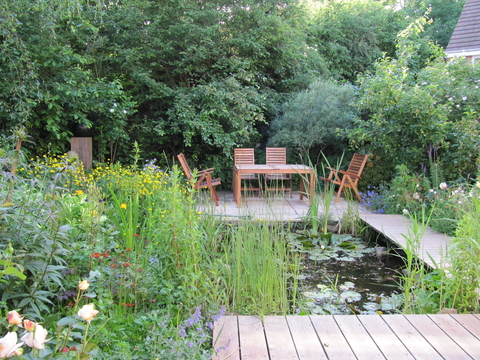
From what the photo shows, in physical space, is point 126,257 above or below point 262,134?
below

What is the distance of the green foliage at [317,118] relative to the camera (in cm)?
768

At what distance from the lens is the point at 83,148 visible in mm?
6680

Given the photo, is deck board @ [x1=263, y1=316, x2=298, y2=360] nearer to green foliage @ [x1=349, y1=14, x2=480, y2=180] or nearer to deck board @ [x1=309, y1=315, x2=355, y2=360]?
deck board @ [x1=309, y1=315, x2=355, y2=360]

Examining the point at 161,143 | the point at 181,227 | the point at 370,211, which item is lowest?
the point at 370,211

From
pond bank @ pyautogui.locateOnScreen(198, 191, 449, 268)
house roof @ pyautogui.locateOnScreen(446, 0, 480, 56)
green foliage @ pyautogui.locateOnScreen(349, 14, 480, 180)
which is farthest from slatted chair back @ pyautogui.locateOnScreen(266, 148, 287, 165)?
house roof @ pyautogui.locateOnScreen(446, 0, 480, 56)

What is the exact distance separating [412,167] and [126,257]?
202 inches

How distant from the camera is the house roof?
1085 centimetres

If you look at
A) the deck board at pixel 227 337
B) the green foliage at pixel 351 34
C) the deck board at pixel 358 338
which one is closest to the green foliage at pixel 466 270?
the deck board at pixel 358 338

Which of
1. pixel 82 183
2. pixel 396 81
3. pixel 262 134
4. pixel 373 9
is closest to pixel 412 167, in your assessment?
pixel 396 81

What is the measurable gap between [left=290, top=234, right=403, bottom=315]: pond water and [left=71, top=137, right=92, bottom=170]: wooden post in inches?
148

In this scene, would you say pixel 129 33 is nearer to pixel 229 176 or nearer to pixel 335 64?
pixel 229 176

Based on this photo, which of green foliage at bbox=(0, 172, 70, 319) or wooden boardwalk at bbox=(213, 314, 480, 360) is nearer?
green foliage at bbox=(0, 172, 70, 319)

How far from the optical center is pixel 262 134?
348 inches

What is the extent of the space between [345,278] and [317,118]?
15.0 ft
